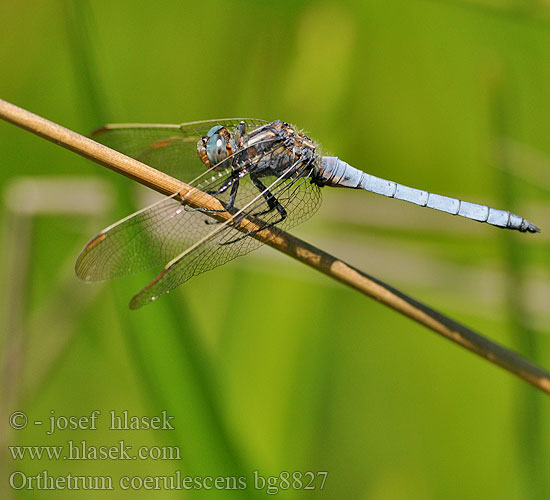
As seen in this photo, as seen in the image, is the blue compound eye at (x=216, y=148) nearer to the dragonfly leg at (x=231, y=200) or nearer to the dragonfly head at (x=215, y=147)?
the dragonfly head at (x=215, y=147)

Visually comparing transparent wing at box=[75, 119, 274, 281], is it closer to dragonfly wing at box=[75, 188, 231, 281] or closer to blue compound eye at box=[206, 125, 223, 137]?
dragonfly wing at box=[75, 188, 231, 281]

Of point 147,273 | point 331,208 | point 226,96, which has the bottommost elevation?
point 147,273

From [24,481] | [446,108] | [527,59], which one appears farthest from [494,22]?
[24,481]

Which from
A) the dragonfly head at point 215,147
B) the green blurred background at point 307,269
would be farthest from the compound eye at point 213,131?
the green blurred background at point 307,269

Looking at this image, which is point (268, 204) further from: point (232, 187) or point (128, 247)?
point (128, 247)

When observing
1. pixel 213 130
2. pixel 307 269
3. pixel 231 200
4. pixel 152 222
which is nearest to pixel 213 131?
pixel 213 130

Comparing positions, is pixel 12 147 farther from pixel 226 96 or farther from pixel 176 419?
pixel 176 419

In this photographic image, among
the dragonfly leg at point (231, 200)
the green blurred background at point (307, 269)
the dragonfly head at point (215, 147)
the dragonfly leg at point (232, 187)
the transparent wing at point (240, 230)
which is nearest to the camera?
the transparent wing at point (240, 230)

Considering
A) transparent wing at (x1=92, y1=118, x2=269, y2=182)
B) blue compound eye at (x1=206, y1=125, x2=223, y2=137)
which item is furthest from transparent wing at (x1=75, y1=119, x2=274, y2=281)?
blue compound eye at (x1=206, y1=125, x2=223, y2=137)
